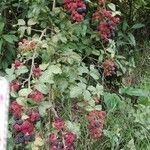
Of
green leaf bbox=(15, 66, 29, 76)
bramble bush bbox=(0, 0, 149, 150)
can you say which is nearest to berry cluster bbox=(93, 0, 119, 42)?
bramble bush bbox=(0, 0, 149, 150)


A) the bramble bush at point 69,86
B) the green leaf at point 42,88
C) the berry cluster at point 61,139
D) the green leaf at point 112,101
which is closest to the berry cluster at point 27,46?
the bramble bush at point 69,86

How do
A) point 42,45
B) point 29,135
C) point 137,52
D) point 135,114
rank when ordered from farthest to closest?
point 137,52 → point 135,114 → point 42,45 → point 29,135

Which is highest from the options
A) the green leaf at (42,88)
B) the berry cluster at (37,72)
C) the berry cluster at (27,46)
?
the berry cluster at (27,46)

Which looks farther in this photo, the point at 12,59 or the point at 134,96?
the point at 134,96

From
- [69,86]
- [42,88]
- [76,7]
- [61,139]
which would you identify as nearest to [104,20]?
[76,7]

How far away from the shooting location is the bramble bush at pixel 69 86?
2521 millimetres

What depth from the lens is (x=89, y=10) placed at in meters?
3.53

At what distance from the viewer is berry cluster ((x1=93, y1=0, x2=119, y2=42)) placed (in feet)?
10.0

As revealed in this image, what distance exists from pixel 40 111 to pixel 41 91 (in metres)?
0.10

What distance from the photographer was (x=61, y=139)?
2488mm

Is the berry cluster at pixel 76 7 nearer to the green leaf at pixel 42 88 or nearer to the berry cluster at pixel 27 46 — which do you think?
the berry cluster at pixel 27 46

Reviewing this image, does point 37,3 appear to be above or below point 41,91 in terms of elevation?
above

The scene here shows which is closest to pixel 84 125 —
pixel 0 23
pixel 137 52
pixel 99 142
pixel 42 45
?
pixel 99 142

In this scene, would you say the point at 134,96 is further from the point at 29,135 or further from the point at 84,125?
the point at 29,135
